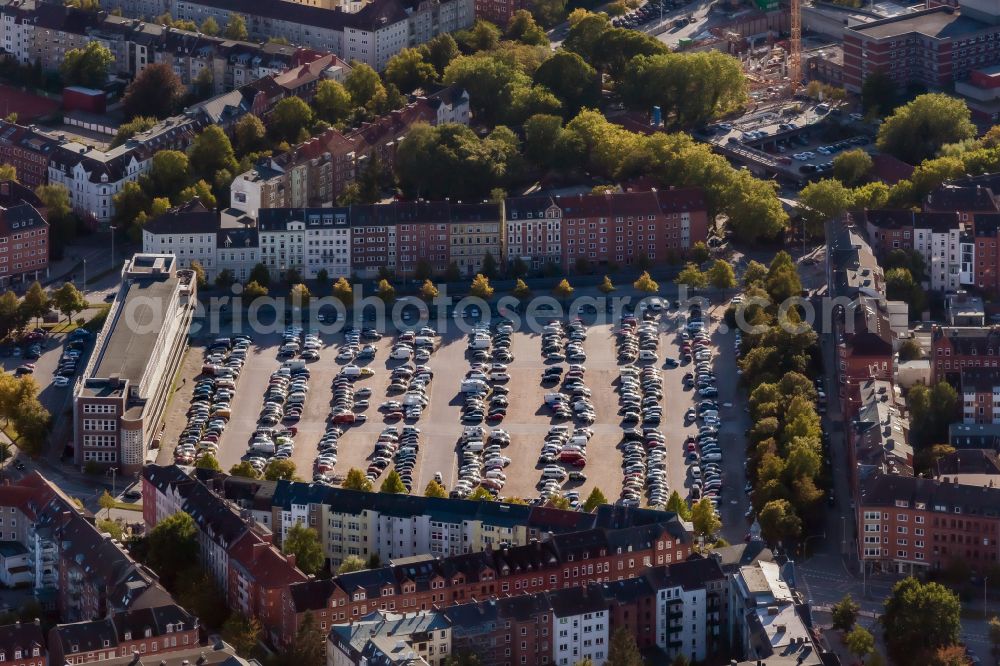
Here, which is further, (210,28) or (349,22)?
(210,28)

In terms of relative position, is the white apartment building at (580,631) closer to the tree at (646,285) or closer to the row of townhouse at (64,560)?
the row of townhouse at (64,560)

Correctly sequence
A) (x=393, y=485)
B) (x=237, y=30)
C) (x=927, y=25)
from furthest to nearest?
1. (x=237, y=30)
2. (x=927, y=25)
3. (x=393, y=485)

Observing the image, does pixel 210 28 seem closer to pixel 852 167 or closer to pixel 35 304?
pixel 35 304

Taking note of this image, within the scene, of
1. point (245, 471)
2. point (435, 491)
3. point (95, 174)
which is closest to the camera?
point (435, 491)

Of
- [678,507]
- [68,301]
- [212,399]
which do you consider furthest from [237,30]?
[678,507]

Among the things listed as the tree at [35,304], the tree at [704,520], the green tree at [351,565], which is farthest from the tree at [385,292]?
the green tree at [351,565]

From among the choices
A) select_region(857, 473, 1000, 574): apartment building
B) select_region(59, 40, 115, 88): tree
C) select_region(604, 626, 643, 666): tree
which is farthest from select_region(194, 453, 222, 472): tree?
select_region(59, 40, 115, 88): tree

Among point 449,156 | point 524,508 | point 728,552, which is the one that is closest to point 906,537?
point 728,552
